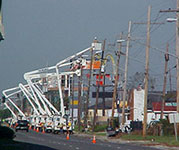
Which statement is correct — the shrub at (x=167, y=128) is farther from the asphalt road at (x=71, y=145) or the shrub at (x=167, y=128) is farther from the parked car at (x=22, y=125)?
the parked car at (x=22, y=125)

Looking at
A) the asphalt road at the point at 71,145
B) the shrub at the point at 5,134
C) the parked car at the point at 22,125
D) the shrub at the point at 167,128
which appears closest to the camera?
the shrub at the point at 5,134

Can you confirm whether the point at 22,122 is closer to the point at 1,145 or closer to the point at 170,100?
the point at 170,100

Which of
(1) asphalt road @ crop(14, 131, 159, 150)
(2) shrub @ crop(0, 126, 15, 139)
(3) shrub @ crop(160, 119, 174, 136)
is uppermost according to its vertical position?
(3) shrub @ crop(160, 119, 174, 136)

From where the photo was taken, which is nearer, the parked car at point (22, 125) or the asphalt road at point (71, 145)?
the asphalt road at point (71, 145)

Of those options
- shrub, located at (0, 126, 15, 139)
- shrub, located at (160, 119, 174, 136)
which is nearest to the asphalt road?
shrub, located at (0, 126, 15, 139)

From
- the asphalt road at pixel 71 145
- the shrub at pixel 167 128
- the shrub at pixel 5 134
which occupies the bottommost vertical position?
the asphalt road at pixel 71 145

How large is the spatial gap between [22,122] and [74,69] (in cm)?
2837

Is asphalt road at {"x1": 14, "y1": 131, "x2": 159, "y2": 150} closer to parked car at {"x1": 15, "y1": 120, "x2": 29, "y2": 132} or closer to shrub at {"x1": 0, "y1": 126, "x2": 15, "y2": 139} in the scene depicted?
shrub at {"x1": 0, "y1": 126, "x2": 15, "y2": 139}

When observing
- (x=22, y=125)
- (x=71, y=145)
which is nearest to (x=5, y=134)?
(x=71, y=145)

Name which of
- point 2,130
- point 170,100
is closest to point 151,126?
point 170,100

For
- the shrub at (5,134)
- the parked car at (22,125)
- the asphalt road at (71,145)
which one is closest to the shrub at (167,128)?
the asphalt road at (71,145)

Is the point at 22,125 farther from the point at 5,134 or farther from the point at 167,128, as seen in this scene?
the point at 5,134

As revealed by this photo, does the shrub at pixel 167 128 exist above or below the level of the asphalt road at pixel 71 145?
above

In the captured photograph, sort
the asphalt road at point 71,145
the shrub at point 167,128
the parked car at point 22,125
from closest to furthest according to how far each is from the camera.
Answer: the asphalt road at point 71,145 < the shrub at point 167,128 < the parked car at point 22,125
